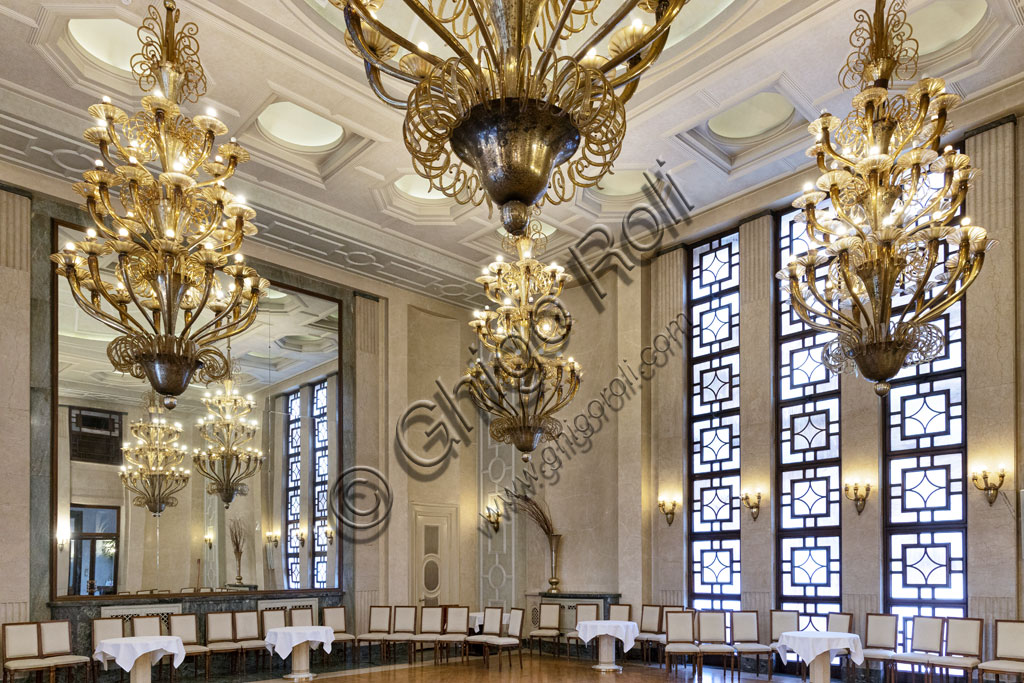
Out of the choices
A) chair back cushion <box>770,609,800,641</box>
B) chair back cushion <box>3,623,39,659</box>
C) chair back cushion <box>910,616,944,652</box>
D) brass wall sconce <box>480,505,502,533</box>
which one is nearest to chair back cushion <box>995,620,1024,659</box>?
chair back cushion <box>910,616,944,652</box>

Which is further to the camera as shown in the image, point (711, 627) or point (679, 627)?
point (679, 627)

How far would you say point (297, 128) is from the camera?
982 centimetres

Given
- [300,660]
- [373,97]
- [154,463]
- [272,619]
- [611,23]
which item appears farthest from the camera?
[272,619]

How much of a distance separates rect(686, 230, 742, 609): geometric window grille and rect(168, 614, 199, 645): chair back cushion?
6397mm

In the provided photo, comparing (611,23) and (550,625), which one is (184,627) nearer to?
(550,625)

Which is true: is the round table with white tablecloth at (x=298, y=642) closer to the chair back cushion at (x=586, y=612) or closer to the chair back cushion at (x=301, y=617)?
the chair back cushion at (x=301, y=617)


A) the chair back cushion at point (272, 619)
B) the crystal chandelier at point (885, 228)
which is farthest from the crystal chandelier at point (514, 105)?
the chair back cushion at point (272, 619)

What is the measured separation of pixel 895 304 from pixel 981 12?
3.33m

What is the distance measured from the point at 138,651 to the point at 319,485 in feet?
13.5

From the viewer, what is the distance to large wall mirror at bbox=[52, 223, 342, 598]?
959 centimetres

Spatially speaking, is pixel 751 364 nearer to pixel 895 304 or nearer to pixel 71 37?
pixel 895 304

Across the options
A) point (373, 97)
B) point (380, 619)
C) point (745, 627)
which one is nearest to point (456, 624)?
point (380, 619)

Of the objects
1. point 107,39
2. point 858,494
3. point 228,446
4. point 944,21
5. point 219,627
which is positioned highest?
point 944,21

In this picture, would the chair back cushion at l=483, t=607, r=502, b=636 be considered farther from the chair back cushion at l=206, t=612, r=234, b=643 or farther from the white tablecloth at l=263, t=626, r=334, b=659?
the chair back cushion at l=206, t=612, r=234, b=643
